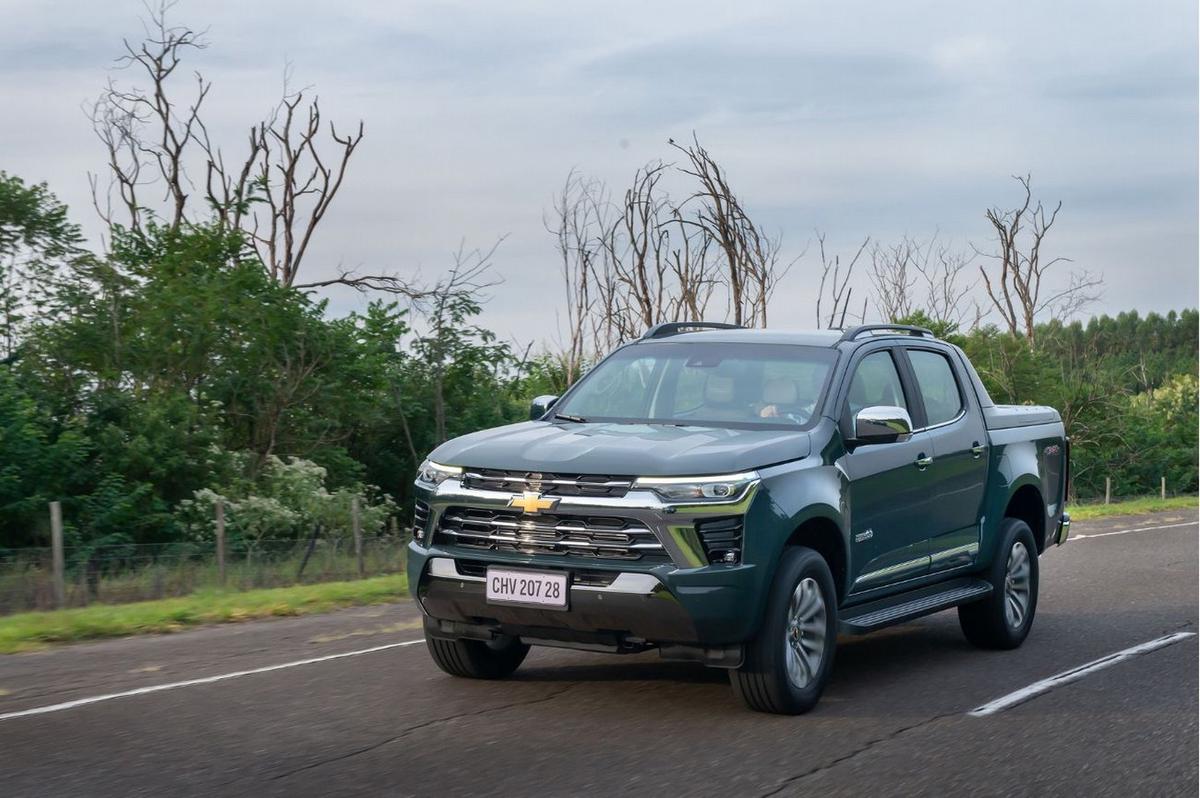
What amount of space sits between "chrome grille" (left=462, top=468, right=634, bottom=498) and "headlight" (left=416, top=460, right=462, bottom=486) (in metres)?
0.16

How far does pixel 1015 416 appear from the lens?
32.4 ft

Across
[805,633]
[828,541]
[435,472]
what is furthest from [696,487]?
[435,472]

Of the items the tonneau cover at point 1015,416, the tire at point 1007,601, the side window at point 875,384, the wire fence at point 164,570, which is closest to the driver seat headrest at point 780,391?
the side window at point 875,384

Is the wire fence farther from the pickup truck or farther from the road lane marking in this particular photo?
the road lane marking

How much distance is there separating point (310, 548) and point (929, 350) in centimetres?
1001

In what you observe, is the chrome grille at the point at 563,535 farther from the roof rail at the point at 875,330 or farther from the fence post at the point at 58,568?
the fence post at the point at 58,568

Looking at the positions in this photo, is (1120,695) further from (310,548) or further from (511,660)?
(310,548)

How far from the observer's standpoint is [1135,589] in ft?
42.9

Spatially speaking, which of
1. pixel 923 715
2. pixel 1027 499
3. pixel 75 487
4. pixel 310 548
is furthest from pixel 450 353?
pixel 923 715

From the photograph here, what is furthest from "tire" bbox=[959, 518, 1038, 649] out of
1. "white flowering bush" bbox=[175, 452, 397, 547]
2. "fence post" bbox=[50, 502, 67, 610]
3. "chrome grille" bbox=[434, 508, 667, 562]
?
"white flowering bush" bbox=[175, 452, 397, 547]

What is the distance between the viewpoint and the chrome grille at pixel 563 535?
6.62 metres

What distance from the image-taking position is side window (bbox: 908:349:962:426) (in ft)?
29.4

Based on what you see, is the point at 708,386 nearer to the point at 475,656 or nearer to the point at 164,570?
the point at 475,656

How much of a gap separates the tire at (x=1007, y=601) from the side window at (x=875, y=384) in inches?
54.4
